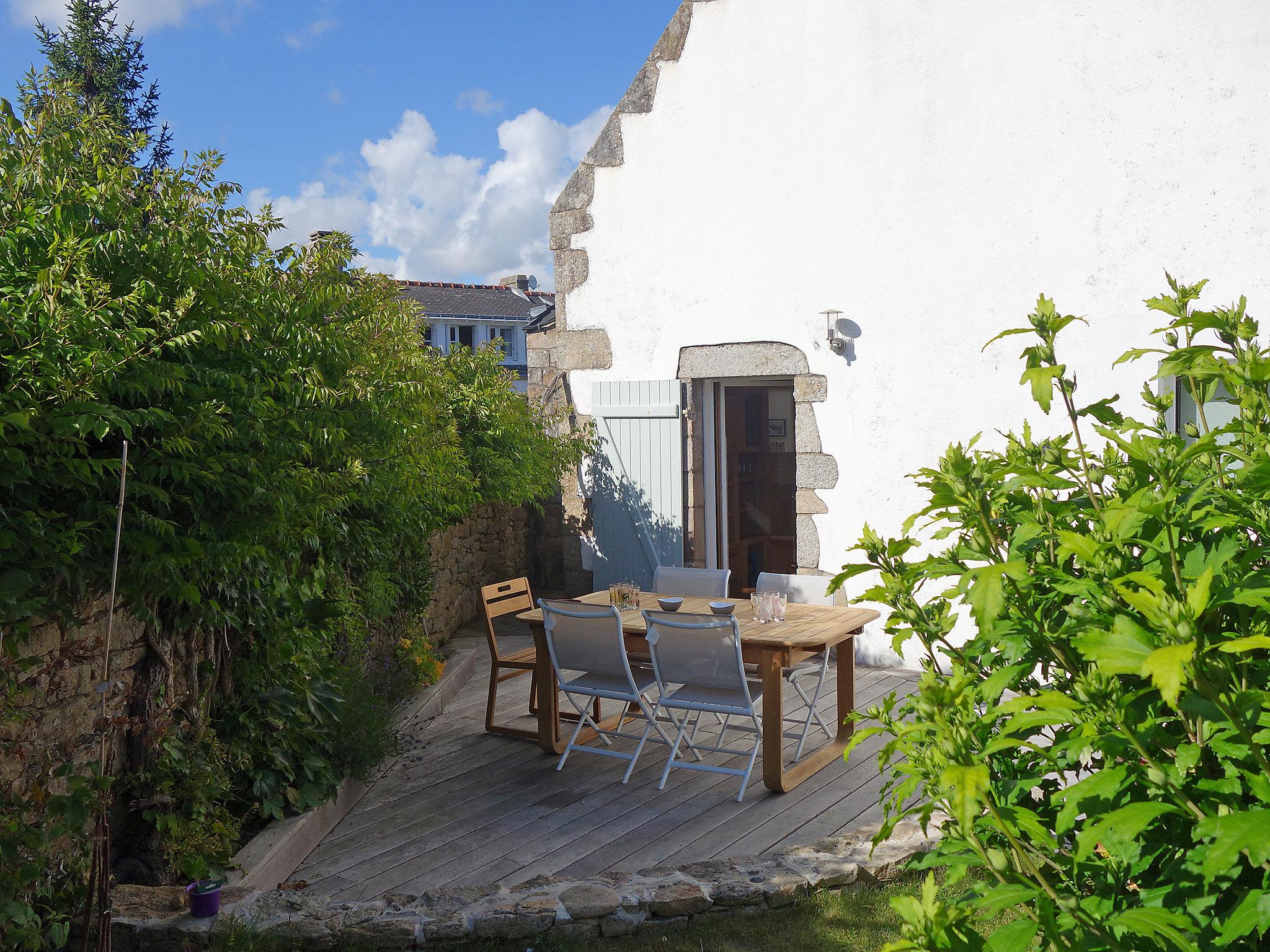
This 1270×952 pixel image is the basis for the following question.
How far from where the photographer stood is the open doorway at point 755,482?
7.64m

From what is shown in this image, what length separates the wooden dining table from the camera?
4.32 metres

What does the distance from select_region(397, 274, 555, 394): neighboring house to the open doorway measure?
20.0 meters

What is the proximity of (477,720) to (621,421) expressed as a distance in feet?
9.29

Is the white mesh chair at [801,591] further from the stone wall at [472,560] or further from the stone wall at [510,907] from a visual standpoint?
the stone wall at [472,560]

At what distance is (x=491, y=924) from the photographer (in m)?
3.05

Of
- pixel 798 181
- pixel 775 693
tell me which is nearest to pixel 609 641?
pixel 775 693

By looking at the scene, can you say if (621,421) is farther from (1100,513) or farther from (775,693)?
(1100,513)

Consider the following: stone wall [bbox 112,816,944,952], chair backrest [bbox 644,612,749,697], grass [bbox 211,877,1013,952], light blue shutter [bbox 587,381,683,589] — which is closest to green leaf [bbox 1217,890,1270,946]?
stone wall [bbox 112,816,944,952]

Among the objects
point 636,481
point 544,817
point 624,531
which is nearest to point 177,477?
point 544,817

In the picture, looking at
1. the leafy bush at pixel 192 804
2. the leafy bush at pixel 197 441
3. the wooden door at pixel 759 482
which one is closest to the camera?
the leafy bush at pixel 197 441

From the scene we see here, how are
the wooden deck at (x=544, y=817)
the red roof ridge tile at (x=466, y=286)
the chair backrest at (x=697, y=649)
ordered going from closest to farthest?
the wooden deck at (x=544, y=817)
the chair backrest at (x=697, y=649)
the red roof ridge tile at (x=466, y=286)

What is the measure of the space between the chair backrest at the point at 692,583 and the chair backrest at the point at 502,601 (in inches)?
30.4

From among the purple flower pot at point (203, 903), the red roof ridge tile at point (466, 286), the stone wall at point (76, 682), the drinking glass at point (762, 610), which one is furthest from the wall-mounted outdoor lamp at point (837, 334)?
the red roof ridge tile at point (466, 286)

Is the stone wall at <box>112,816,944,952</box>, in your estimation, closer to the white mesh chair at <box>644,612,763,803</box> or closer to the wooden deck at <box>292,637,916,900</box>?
the wooden deck at <box>292,637,916,900</box>
